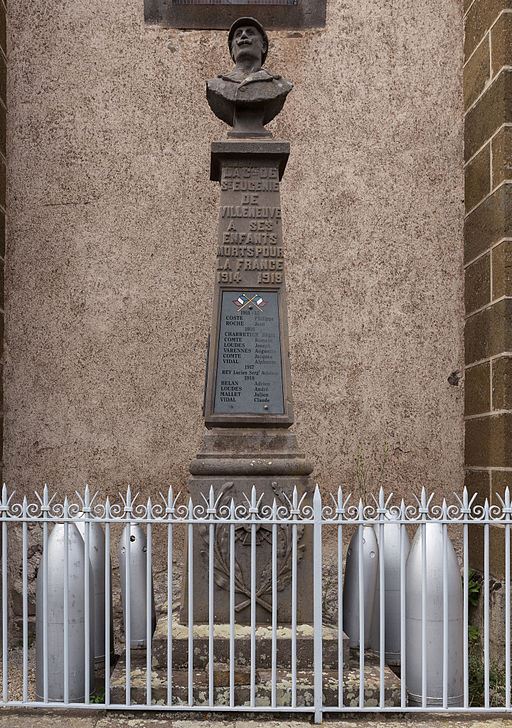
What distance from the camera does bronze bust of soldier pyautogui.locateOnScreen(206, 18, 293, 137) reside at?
4.88 m

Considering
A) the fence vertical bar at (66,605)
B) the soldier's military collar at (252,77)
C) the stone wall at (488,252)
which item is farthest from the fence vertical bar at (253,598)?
the soldier's military collar at (252,77)

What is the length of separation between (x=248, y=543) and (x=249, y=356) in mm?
1075

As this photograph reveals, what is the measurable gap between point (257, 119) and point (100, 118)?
1982 mm

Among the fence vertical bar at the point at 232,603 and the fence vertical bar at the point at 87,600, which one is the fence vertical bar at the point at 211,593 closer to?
the fence vertical bar at the point at 232,603

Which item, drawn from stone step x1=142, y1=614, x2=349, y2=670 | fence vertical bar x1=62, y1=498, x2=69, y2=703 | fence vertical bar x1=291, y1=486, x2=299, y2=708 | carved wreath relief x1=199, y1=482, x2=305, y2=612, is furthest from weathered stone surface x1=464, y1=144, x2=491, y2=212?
fence vertical bar x1=62, y1=498, x2=69, y2=703

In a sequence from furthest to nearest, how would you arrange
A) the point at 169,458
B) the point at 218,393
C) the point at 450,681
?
1. the point at 169,458
2. the point at 218,393
3. the point at 450,681

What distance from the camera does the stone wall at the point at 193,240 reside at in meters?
6.33

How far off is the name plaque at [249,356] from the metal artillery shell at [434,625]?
1.16m

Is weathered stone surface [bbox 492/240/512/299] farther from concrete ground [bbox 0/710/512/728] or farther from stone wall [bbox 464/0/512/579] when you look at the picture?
concrete ground [bbox 0/710/512/728]

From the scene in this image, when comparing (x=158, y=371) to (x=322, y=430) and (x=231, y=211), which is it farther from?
(x=231, y=211)

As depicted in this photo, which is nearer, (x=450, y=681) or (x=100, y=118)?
(x=450, y=681)

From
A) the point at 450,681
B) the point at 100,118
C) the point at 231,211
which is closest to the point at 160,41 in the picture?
the point at 100,118

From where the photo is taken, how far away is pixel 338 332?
21.1ft

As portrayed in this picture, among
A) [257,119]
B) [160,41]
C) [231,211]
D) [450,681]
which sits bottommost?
[450,681]
